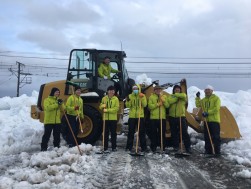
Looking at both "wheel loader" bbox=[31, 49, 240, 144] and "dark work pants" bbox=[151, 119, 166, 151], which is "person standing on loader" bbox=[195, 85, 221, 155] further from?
"dark work pants" bbox=[151, 119, 166, 151]

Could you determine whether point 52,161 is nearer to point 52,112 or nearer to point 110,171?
point 110,171

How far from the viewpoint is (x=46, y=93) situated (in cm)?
1077

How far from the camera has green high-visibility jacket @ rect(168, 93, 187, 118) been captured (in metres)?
9.31

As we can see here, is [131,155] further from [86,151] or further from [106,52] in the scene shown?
[106,52]

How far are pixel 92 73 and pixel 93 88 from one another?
18.1 inches

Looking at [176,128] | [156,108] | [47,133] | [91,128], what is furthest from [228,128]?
[47,133]

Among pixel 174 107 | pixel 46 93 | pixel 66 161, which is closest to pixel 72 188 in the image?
pixel 66 161

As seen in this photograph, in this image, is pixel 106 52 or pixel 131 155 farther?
pixel 106 52

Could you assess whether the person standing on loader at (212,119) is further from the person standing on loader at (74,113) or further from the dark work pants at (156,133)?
the person standing on loader at (74,113)

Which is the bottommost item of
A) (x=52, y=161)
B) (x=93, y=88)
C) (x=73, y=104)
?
(x=52, y=161)

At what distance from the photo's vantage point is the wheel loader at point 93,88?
32.6 feet

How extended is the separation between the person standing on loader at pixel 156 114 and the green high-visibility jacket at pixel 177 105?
194 mm

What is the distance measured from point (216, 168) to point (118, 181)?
8.38ft

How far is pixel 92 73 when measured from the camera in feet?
34.2
